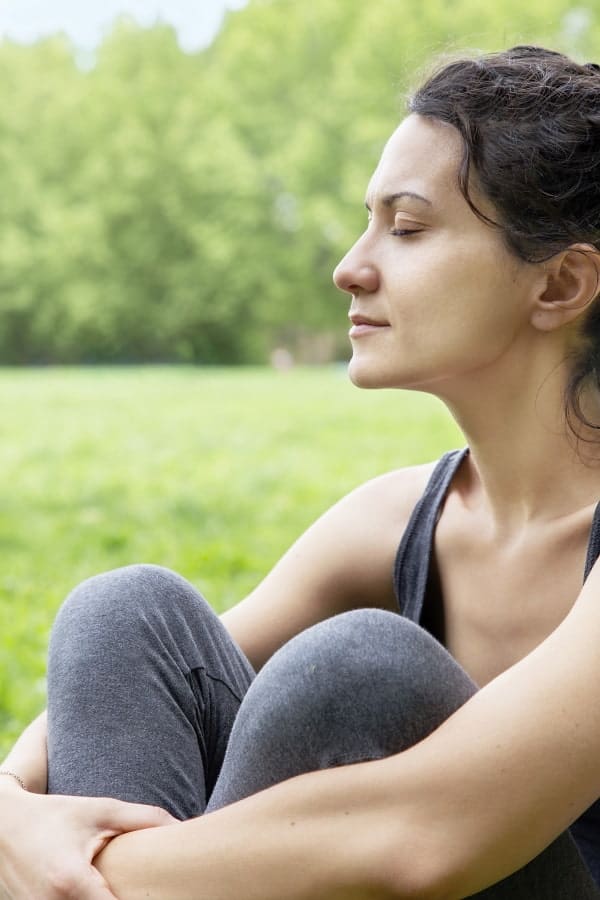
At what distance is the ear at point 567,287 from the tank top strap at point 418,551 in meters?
0.33

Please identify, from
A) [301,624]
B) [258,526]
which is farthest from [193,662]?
[258,526]

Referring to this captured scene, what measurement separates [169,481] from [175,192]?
23.2m

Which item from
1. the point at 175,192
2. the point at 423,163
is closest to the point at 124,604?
the point at 423,163

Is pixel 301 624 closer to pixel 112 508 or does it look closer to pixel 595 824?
pixel 595 824

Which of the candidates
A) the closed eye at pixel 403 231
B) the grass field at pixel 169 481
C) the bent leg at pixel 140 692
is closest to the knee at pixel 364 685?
the bent leg at pixel 140 692

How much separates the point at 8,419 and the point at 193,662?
8695 mm

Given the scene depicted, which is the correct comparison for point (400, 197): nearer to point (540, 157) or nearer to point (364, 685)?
point (540, 157)

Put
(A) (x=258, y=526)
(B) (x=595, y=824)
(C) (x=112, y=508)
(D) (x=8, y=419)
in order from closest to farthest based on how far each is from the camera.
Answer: (B) (x=595, y=824), (A) (x=258, y=526), (C) (x=112, y=508), (D) (x=8, y=419)

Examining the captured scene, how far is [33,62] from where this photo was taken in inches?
1261

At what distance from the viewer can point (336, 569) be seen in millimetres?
2186

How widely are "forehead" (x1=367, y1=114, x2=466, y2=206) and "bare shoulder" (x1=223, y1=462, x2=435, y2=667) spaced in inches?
21.1

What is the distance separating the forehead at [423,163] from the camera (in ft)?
6.31

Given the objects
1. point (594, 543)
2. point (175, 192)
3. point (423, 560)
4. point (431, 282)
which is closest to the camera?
point (594, 543)

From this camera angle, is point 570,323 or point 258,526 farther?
point 258,526
